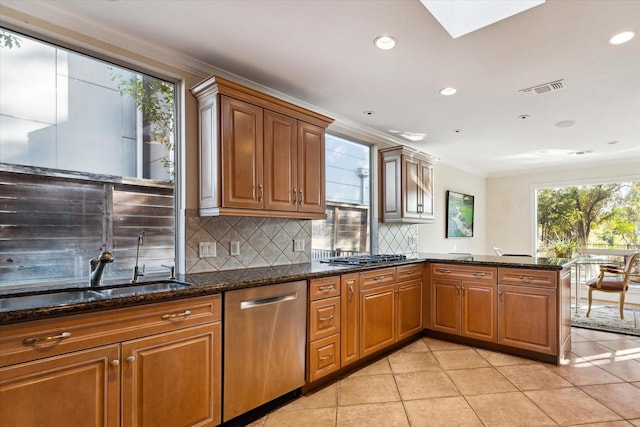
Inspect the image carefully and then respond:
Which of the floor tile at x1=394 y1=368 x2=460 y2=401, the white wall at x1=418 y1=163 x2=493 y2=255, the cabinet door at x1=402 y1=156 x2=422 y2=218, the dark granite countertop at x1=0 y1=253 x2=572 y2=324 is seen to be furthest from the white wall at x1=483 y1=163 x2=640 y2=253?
the floor tile at x1=394 y1=368 x2=460 y2=401

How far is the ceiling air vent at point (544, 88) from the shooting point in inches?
119

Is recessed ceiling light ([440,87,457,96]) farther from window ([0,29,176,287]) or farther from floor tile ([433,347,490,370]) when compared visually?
floor tile ([433,347,490,370])

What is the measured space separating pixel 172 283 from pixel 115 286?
325mm

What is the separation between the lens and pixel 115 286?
206cm

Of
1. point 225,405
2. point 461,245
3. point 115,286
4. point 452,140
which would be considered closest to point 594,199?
point 461,245

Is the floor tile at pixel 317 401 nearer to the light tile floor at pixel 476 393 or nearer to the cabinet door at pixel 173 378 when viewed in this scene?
the light tile floor at pixel 476 393

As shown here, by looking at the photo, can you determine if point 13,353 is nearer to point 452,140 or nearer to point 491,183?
point 452,140

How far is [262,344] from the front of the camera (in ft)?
7.54

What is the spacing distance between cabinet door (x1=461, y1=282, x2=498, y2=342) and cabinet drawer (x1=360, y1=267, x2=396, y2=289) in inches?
34.6

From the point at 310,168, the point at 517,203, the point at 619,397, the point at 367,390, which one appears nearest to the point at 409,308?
the point at 367,390

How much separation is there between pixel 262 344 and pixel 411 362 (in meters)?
1.65

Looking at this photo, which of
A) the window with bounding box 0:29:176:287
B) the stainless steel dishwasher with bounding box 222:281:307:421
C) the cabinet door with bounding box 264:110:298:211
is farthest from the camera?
the cabinet door with bounding box 264:110:298:211

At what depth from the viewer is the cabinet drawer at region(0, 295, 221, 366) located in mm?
1398

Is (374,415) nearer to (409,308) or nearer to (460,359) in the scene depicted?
(460,359)
